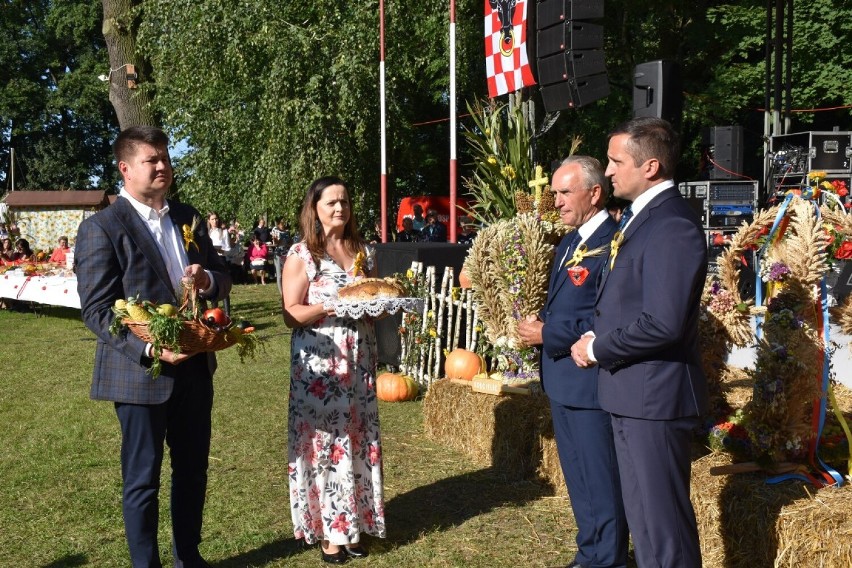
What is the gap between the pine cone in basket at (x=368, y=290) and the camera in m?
4.21

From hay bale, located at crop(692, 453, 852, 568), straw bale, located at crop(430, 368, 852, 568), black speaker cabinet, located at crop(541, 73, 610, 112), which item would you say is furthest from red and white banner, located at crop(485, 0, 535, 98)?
hay bale, located at crop(692, 453, 852, 568)

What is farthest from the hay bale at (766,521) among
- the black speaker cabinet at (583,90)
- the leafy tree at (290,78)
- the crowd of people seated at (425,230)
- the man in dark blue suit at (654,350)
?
the leafy tree at (290,78)

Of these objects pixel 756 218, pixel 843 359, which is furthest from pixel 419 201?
pixel 756 218

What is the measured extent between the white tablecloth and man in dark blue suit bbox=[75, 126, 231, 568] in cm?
980

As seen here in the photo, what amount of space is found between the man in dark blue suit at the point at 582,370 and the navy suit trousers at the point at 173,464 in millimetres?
1523

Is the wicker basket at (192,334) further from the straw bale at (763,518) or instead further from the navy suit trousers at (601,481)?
the straw bale at (763,518)

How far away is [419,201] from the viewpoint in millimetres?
22688

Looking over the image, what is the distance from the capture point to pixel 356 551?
4449mm

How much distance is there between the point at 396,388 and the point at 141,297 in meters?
4.78

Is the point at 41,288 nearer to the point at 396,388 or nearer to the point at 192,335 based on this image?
the point at 396,388

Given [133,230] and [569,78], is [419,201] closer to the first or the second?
[569,78]

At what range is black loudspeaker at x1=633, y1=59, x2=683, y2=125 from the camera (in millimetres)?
6156

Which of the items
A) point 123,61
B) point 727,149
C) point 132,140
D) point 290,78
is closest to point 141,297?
point 132,140

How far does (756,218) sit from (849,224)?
19.7 inches
